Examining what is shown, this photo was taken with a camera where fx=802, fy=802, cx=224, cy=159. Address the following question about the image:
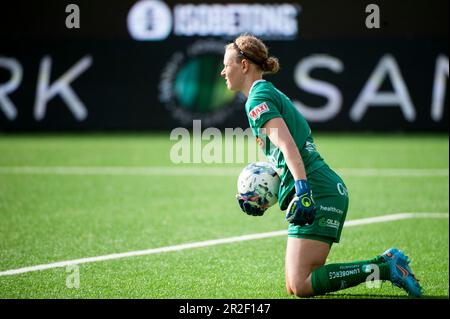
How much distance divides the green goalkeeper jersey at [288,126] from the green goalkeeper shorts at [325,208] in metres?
0.09

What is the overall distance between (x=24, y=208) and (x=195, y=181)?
3.27 metres

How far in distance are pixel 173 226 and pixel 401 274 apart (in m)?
3.63

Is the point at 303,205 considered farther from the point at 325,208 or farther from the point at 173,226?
the point at 173,226

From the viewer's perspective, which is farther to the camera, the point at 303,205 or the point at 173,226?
the point at 173,226

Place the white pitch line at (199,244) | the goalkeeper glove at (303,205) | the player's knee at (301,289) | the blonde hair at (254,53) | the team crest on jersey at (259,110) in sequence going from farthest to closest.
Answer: the white pitch line at (199,244), the blonde hair at (254,53), the player's knee at (301,289), the team crest on jersey at (259,110), the goalkeeper glove at (303,205)

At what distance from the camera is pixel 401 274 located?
626 cm

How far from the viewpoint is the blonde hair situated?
6.23m

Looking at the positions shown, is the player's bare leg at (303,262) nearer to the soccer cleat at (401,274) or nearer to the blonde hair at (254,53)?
the soccer cleat at (401,274)

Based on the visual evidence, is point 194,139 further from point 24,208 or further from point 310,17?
point 24,208

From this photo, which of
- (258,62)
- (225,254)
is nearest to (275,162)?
(258,62)

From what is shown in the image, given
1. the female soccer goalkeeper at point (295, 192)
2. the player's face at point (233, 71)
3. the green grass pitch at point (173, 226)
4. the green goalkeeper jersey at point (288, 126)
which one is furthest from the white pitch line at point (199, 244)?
the player's face at point (233, 71)

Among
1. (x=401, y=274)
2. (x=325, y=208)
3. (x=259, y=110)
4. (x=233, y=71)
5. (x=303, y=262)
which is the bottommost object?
(x=401, y=274)

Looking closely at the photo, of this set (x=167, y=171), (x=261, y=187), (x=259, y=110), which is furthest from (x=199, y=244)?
(x=167, y=171)

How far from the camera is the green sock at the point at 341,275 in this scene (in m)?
6.01
